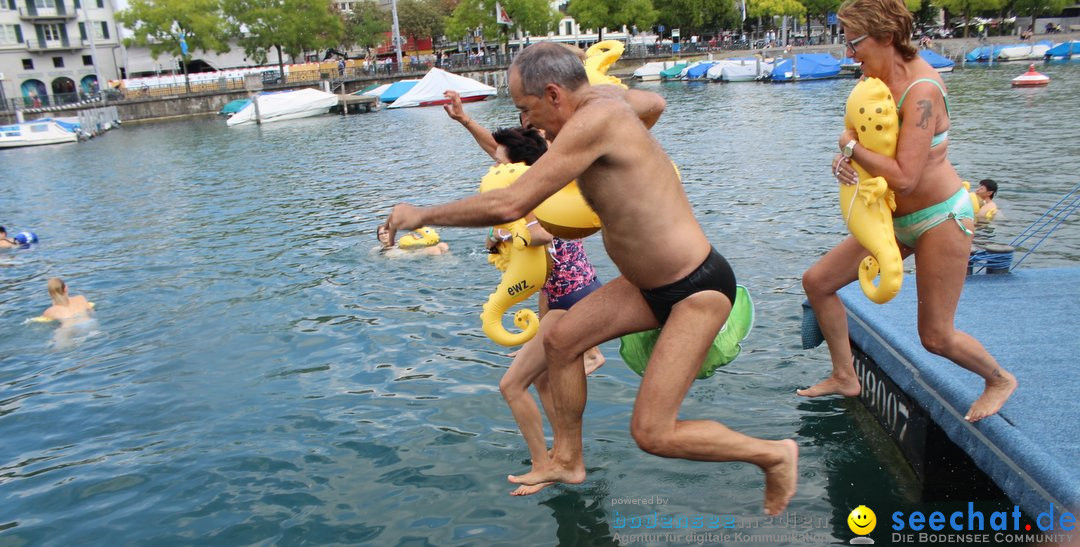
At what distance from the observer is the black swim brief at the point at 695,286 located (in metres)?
4.43

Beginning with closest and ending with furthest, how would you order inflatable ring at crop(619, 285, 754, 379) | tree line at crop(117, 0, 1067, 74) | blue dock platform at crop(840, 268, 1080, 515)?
blue dock platform at crop(840, 268, 1080, 515) → inflatable ring at crop(619, 285, 754, 379) → tree line at crop(117, 0, 1067, 74)

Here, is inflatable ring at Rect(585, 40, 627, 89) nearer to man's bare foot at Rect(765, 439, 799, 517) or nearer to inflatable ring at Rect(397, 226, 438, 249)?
man's bare foot at Rect(765, 439, 799, 517)

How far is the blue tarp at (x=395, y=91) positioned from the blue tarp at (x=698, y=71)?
69.5ft

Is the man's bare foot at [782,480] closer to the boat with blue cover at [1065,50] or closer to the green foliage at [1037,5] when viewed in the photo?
the boat with blue cover at [1065,50]

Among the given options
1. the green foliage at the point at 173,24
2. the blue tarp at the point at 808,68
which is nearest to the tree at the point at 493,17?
the green foliage at the point at 173,24

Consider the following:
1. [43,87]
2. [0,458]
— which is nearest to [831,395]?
[0,458]

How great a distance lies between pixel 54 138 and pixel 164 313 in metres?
42.1

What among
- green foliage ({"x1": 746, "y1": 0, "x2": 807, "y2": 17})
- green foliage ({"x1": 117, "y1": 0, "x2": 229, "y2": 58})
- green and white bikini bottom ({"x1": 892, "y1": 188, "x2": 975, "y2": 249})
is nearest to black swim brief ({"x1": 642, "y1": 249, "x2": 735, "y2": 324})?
green and white bikini bottom ({"x1": 892, "y1": 188, "x2": 975, "y2": 249})

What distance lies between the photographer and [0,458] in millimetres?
7398

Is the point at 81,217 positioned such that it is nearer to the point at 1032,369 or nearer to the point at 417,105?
the point at 1032,369

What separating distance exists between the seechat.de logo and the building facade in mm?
85465

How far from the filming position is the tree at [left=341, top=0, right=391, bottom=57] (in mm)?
103044

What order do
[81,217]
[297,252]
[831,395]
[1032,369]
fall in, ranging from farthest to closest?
[81,217] < [297,252] < [831,395] < [1032,369]

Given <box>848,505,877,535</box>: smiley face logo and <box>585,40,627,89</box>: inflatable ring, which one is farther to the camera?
<box>585,40,627,89</box>: inflatable ring
